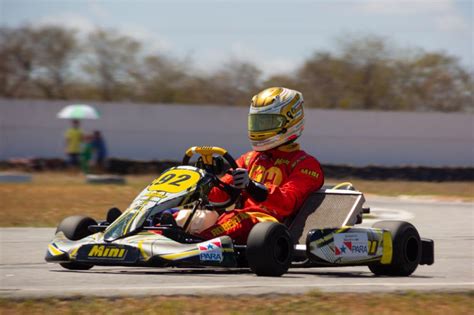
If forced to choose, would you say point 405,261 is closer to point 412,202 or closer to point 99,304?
point 99,304

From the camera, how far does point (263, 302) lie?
521cm

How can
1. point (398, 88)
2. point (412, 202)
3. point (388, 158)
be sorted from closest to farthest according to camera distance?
point (412, 202), point (388, 158), point (398, 88)

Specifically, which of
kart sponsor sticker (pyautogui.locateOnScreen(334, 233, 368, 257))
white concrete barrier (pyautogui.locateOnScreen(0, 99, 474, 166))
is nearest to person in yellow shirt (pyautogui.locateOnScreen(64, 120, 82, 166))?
white concrete barrier (pyautogui.locateOnScreen(0, 99, 474, 166))

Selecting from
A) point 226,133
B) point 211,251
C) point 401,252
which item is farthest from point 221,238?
point 226,133

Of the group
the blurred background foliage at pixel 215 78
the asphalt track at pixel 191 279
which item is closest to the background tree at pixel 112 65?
the blurred background foliage at pixel 215 78

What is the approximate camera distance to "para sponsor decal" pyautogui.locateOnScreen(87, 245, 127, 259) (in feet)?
20.6

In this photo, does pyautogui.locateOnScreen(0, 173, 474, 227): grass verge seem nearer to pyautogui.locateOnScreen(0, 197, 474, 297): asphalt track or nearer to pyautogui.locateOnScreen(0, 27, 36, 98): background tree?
pyautogui.locateOnScreen(0, 197, 474, 297): asphalt track

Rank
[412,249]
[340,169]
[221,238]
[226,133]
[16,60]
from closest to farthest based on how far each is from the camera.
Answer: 1. [221,238]
2. [412,249]
3. [340,169]
4. [226,133]
5. [16,60]

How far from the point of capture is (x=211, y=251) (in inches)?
250

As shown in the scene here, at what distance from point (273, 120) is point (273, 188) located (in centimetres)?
58

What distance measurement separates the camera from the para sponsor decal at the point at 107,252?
20.6 feet

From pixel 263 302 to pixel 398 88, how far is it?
30.1 metres

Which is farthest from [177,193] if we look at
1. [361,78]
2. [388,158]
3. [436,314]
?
[361,78]

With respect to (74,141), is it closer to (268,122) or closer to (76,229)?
(268,122)
